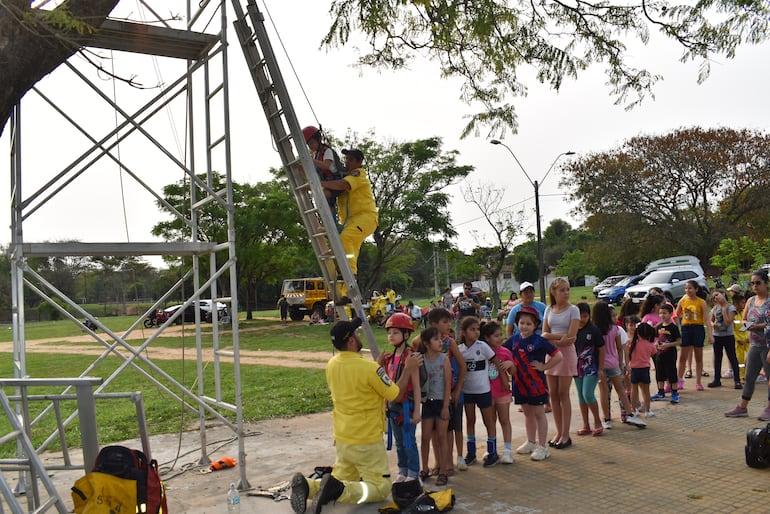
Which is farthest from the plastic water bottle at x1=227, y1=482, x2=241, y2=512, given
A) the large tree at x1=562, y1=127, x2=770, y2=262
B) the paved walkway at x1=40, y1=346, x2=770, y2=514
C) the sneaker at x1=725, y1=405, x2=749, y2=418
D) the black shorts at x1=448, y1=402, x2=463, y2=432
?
the large tree at x1=562, y1=127, x2=770, y2=262

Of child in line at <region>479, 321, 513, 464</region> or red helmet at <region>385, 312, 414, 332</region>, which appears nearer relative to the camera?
red helmet at <region>385, 312, 414, 332</region>

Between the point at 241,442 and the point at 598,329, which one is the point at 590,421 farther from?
the point at 241,442

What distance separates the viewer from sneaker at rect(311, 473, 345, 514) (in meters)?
4.91

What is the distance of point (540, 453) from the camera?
6461 millimetres

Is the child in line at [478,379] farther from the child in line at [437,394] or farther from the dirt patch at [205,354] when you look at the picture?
the dirt patch at [205,354]

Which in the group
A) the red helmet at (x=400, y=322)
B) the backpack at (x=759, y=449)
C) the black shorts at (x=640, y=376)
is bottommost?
the backpack at (x=759, y=449)

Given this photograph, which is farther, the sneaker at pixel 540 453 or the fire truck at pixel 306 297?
the fire truck at pixel 306 297

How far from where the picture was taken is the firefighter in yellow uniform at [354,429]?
5.07 m

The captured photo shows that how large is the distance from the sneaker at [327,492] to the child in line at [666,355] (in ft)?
18.8

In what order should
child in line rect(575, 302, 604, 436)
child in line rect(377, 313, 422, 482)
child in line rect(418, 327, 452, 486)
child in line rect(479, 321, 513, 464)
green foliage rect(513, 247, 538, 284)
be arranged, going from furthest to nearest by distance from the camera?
1. green foliage rect(513, 247, 538, 284)
2. child in line rect(575, 302, 604, 436)
3. child in line rect(479, 321, 513, 464)
4. child in line rect(418, 327, 452, 486)
5. child in line rect(377, 313, 422, 482)

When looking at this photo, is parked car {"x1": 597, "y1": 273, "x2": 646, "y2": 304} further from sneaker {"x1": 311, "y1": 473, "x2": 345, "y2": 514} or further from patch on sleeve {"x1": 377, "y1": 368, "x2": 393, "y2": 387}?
sneaker {"x1": 311, "y1": 473, "x2": 345, "y2": 514}

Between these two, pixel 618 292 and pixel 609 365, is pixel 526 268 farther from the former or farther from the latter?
pixel 609 365

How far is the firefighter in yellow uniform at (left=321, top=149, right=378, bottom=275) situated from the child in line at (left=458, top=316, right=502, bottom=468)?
4.48 ft

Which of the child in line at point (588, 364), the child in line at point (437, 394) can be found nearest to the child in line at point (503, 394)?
the child in line at point (437, 394)
